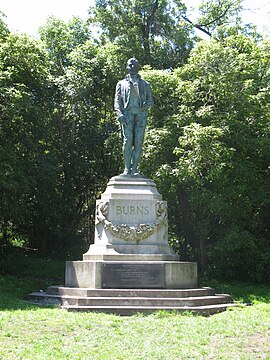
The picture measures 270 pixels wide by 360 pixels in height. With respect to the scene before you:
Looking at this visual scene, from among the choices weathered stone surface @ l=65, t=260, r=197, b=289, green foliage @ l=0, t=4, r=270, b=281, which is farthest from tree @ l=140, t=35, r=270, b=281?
weathered stone surface @ l=65, t=260, r=197, b=289

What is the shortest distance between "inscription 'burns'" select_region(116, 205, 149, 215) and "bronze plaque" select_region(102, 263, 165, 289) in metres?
1.51

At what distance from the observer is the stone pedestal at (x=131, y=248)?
1122 cm

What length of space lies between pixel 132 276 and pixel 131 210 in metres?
1.81

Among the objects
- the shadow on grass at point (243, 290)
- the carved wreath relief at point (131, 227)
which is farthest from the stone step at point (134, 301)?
the shadow on grass at point (243, 290)

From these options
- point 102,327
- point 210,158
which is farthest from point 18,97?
point 102,327

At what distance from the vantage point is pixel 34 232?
69.4 ft

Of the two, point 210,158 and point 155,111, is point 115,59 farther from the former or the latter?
point 210,158

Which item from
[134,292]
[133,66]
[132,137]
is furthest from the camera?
[133,66]

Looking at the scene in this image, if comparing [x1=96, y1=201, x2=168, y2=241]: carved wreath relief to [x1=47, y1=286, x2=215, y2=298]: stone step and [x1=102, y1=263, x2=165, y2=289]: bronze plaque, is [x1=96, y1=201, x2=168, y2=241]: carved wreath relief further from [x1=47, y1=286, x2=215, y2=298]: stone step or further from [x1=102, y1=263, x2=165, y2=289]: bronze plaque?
[x1=47, y1=286, x2=215, y2=298]: stone step

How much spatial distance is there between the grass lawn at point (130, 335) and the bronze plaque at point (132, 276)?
144cm

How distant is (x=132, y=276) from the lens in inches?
442

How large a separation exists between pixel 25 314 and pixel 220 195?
29.1 ft

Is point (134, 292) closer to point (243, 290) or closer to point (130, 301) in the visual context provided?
point (130, 301)

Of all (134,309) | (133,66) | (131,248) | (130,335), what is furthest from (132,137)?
(130,335)
